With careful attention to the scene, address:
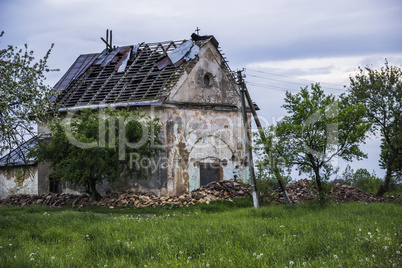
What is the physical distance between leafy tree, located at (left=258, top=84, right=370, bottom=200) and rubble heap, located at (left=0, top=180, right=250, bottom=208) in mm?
5329

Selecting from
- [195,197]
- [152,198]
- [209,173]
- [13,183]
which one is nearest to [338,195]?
[209,173]

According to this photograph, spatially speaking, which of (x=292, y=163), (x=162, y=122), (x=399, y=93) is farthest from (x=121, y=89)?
(x=399, y=93)

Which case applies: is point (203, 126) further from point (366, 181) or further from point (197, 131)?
point (366, 181)

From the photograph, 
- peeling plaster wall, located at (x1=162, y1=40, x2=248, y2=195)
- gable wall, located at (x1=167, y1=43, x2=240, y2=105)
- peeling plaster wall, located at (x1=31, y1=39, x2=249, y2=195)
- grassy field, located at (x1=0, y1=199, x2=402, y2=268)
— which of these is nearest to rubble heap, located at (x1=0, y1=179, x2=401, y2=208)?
peeling plaster wall, located at (x1=31, y1=39, x2=249, y2=195)

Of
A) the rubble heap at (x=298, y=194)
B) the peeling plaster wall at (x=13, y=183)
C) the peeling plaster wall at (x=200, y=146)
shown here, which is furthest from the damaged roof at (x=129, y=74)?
the rubble heap at (x=298, y=194)

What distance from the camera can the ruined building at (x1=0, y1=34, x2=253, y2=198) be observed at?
23.8 metres

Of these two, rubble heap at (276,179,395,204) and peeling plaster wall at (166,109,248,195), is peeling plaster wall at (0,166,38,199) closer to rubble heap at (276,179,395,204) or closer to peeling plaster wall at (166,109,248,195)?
peeling plaster wall at (166,109,248,195)

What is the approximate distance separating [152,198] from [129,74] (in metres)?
8.84

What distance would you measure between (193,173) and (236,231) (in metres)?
14.6

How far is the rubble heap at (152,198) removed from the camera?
71.3 ft

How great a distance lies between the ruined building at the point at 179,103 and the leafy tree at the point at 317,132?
23.3 ft

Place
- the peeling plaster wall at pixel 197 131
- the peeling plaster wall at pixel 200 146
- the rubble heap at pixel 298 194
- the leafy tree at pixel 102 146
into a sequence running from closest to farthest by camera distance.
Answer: the leafy tree at pixel 102 146 < the rubble heap at pixel 298 194 < the peeling plaster wall at pixel 197 131 < the peeling plaster wall at pixel 200 146

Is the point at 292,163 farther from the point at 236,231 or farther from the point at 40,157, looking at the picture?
the point at 40,157

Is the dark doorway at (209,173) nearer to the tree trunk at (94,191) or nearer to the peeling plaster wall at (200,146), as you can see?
the peeling plaster wall at (200,146)
